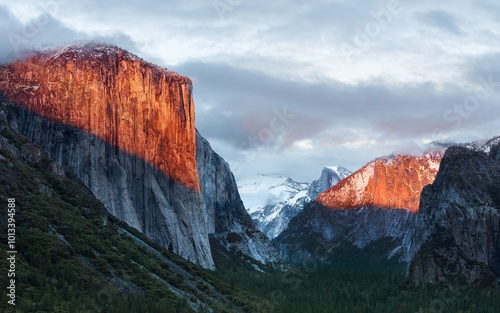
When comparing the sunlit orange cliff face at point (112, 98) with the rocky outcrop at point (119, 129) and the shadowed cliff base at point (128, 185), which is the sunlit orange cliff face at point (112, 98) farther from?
the shadowed cliff base at point (128, 185)

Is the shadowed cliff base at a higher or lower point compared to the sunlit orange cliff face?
lower

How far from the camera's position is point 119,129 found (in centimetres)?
17500

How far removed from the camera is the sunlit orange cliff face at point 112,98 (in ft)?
536

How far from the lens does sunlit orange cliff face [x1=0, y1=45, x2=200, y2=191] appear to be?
536 feet

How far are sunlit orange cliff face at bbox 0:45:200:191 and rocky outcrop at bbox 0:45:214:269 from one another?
0.79ft

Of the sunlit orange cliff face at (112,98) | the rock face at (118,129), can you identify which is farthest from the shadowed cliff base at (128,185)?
the sunlit orange cliff face at (112,98)

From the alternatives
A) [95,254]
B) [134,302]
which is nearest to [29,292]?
[134,302]

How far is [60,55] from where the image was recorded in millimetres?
168500

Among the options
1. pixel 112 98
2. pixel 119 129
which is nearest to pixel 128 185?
pixel 119 129

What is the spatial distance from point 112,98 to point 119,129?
826cm

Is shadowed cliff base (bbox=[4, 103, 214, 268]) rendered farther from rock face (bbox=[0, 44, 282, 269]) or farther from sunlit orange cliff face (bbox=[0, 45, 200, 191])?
sunlit orange cliff face (bbox=[0, 45, 200, 191])

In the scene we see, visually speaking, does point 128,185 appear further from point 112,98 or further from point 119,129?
point 112,98

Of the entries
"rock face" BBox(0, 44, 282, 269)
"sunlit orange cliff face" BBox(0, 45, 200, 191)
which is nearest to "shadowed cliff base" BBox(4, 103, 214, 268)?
"rock face" BBox(0, 44, 282, 269)

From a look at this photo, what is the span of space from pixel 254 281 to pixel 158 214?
37917 mm
